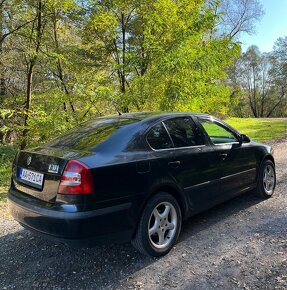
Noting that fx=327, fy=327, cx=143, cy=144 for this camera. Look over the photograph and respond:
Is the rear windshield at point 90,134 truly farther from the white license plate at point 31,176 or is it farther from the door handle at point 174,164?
the door handle at point 174,164

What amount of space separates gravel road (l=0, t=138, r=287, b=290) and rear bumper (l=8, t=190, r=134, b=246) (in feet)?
1.37

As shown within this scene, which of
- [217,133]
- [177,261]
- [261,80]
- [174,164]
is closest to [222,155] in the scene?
[217,133]

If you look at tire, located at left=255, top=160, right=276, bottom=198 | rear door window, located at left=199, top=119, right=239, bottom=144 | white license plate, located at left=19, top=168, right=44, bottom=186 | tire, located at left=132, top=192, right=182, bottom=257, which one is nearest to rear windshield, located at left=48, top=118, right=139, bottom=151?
white license plate, located at left=19, top=168, right=44, bottom=186

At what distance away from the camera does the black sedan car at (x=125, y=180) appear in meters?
3.10

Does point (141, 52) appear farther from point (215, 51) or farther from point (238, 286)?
point (238, 286)

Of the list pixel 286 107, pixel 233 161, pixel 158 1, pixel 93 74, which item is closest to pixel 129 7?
pixel 158 1

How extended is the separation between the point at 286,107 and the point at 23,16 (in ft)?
173

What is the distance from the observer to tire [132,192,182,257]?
3.47 meters

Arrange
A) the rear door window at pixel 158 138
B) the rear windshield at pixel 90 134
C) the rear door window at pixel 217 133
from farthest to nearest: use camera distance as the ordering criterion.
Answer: the rear door window at pixel 217 133, the rear door window at pixel 158 138, the rear windshield at pixel 90 134

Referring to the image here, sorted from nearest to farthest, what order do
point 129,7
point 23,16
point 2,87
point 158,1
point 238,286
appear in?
point 238,286 < point 23,16 < point 158,1 < point 129,7 < point 2,87

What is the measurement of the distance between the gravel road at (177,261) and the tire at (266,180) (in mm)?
807

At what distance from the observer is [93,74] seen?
1036 centimetres

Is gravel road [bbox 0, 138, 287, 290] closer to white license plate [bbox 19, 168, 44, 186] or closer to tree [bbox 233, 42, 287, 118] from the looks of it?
white license plate [bbox 19, 168, 44, 186]

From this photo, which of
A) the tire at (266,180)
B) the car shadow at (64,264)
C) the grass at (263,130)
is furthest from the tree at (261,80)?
the car shadow at (64,264)
